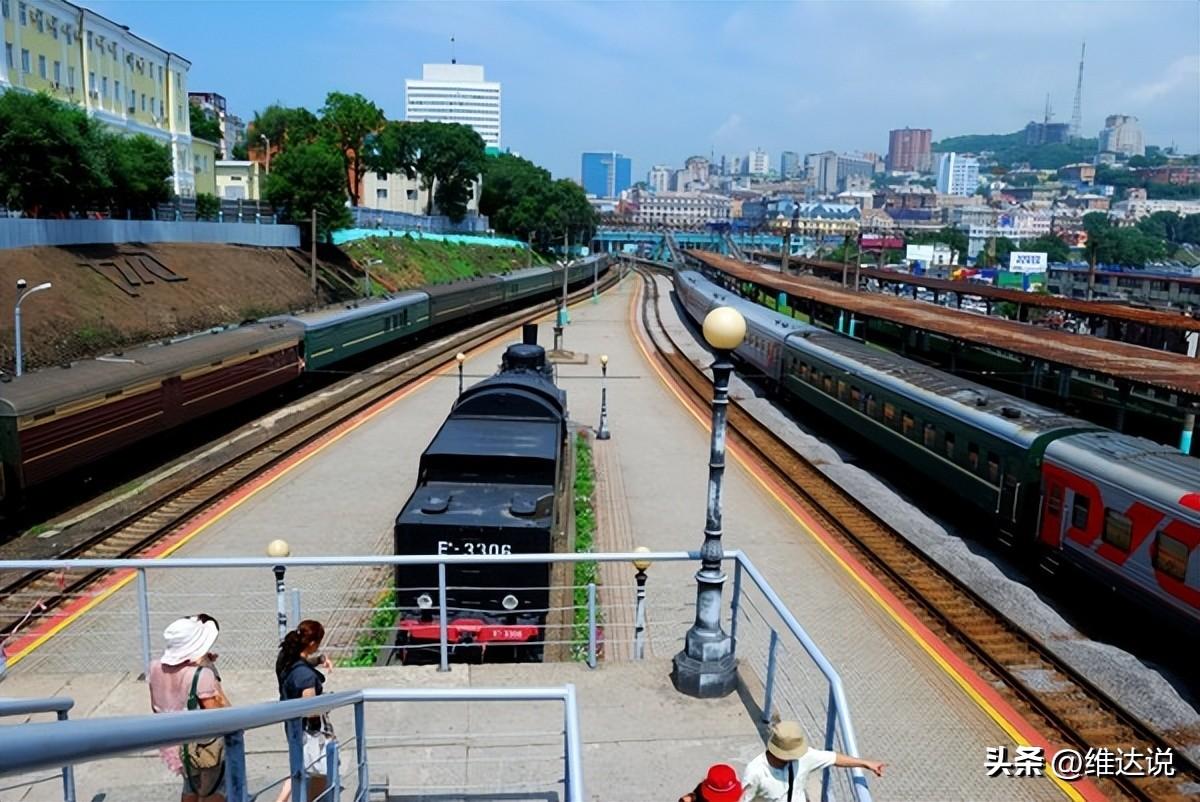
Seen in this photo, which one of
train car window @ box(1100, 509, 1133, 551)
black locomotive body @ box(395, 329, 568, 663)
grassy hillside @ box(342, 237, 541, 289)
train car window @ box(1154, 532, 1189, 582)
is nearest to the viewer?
black locomotive body @ box(395, 329, 568, 663)

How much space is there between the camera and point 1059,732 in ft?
35.7

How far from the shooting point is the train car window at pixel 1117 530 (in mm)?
13453

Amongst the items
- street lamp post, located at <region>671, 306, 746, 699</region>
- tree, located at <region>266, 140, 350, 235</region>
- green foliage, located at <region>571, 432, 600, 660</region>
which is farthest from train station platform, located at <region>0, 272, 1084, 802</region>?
tree, located at <region>266, 140, 350, 235</region>

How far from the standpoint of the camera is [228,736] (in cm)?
397

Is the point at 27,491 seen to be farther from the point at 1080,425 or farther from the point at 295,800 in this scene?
the point at 1080,425

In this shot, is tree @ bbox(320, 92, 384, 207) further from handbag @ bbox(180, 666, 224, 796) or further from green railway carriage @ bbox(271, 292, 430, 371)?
handbag @ bbox(180, 666, 224, 796)

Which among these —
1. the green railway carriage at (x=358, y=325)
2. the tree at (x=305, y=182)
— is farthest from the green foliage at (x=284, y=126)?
the green railway carriage at (x=358, y=325)

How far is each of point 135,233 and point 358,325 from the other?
15347 millimetres

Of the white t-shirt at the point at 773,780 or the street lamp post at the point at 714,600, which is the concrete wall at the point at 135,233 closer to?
the street lamp post at the point at 714,600

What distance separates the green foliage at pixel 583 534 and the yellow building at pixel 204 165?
54425 millimetres

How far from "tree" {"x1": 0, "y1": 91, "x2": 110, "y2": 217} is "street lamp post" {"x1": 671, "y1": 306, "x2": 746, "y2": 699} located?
118ft

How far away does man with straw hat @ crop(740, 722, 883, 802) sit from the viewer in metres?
5.85

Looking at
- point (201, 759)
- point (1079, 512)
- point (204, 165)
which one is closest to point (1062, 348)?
point (1079, 512)

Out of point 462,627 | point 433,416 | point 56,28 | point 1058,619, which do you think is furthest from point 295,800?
point 56,28
